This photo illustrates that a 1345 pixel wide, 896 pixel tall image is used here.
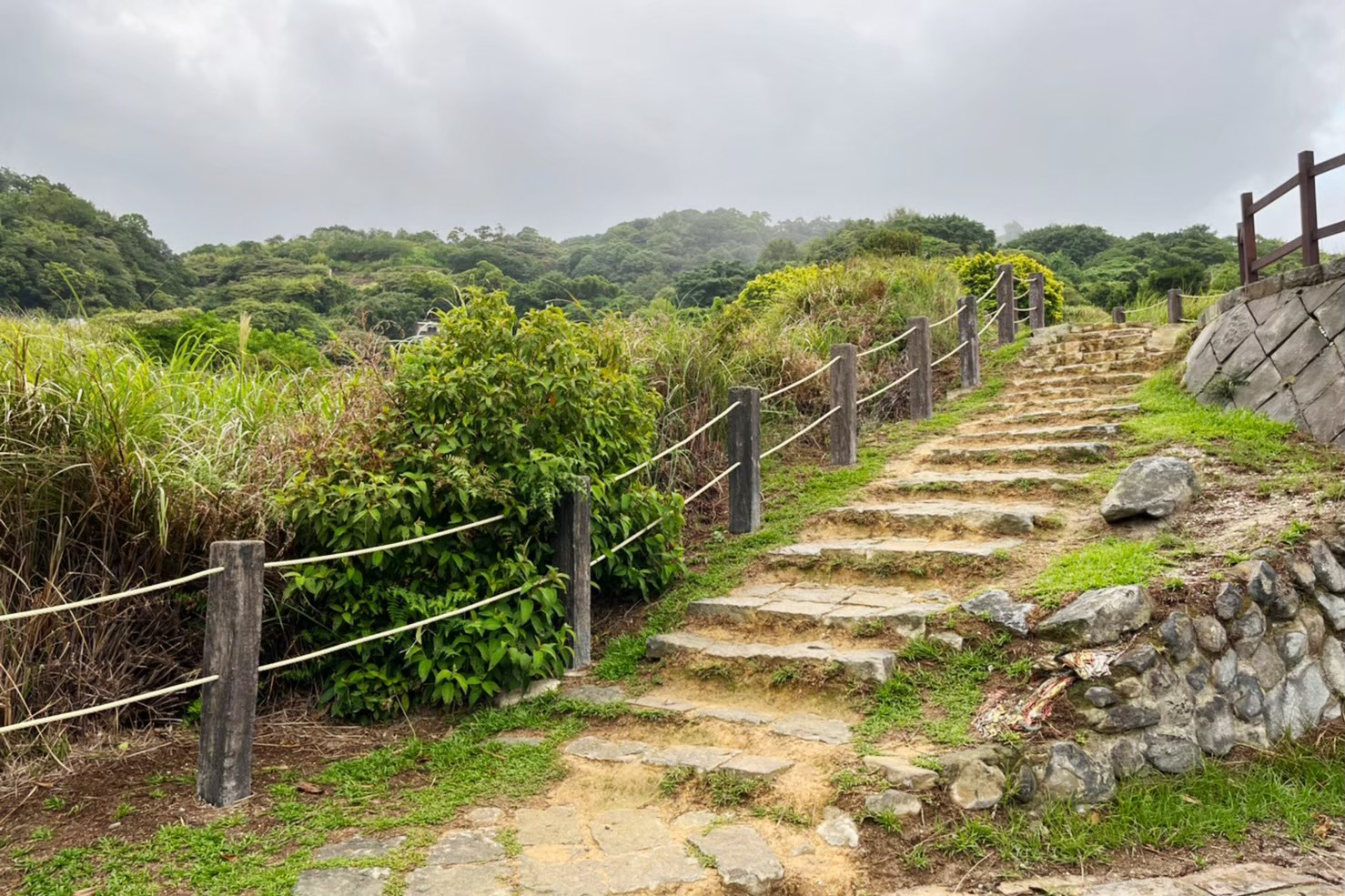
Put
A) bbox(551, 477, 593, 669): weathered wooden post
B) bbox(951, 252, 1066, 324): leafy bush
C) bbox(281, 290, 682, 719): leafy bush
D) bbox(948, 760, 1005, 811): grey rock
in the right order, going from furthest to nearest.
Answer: bbox(951, 252, 1066, 324): leafy bush → bbox(551, 477, 593, 669): weathered wooden post → bbox(281, 290, 682, 719): leafy bush → bbox(948, 760, 1005, 811): grey rock

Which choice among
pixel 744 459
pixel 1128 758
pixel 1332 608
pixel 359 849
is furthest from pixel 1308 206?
pixel 359 849

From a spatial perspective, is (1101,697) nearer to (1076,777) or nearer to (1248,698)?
(1076,777)

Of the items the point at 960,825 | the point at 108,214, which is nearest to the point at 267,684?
the point at 960,825

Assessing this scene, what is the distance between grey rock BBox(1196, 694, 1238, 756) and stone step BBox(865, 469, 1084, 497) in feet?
→ 7.31

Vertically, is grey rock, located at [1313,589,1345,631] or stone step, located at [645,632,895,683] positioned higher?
grey rock, located at [1313,589,1345,631]

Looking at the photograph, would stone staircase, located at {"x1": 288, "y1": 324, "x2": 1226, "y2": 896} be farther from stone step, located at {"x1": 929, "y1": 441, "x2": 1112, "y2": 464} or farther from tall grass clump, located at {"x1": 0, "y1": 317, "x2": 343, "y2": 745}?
tall grass clump, located at {"x1": 0, "y1": 317, "x2": 343, "y2": 745}

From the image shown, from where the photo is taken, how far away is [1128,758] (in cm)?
326

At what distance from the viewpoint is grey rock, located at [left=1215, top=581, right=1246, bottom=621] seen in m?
3.72

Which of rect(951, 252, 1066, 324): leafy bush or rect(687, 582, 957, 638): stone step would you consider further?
rect(951, 252, 1066, 324): leafy bush

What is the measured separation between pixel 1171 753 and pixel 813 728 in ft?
4.44

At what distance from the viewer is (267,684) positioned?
13.4 ft

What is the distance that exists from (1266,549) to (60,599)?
5.30 m

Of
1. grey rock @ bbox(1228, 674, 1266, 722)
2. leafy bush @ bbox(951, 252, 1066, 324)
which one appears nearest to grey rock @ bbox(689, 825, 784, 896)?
grey rock @ bbox(1228, 674, 1266, 722)

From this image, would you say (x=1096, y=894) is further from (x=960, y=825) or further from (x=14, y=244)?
(x=14, y=244)
